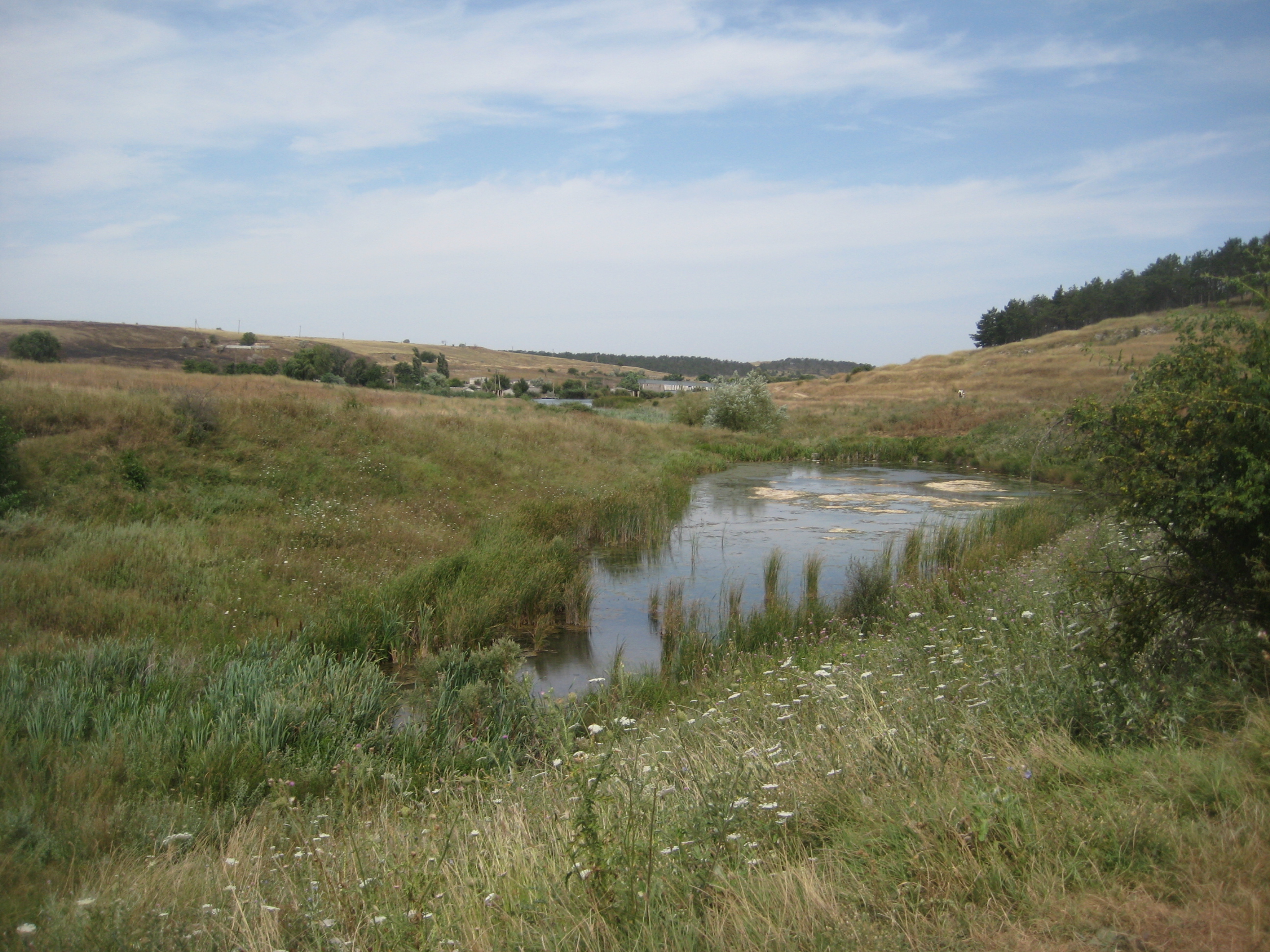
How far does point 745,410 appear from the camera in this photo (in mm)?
40688

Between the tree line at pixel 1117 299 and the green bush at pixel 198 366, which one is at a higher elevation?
the tree line at pixel 1117 299

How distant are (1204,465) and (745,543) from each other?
11.9m

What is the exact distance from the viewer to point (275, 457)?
15.1 meters

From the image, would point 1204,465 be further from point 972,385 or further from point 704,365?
point 704,365

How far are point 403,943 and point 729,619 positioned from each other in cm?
693

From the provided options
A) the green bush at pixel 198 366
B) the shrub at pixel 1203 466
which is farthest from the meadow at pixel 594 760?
the green bush at pixel 198 366

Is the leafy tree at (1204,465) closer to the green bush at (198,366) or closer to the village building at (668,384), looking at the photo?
the green bush at (198,366)

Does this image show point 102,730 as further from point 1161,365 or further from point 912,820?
point 1161,365

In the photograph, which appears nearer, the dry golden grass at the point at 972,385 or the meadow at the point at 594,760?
the meadow at the point at 594,760

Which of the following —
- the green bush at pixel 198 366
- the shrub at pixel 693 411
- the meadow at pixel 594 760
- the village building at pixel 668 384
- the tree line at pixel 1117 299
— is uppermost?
the tree line at pixel 1117 299

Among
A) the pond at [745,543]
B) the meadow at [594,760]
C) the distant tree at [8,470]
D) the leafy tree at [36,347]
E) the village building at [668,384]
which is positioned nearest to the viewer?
the meadow at [594,760]

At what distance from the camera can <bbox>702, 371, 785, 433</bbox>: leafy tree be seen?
4066cm

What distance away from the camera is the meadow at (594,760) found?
2576 mm

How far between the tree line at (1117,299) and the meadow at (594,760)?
7069 cm
